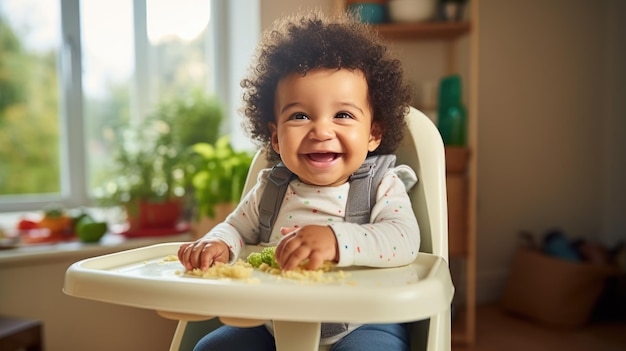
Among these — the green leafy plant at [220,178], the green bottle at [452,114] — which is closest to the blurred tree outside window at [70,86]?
the green leafy plant at [220,178]

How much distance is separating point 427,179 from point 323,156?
21cm

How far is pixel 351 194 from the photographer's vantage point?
950 mm

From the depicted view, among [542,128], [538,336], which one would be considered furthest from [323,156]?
[542,128]

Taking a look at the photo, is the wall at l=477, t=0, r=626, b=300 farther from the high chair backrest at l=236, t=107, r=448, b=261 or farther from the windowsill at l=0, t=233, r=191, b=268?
the high chair backrest at l=236, t=107, r=448, b=261

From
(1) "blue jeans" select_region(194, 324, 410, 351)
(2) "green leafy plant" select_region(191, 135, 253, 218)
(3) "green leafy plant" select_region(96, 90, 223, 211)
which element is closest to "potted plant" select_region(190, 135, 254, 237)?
(2) "green leafy plant" select_region(191, 135, 253, 218)

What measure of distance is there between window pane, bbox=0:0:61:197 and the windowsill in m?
0.42

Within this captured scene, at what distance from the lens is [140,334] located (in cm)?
197

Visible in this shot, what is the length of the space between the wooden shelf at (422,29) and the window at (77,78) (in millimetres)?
491

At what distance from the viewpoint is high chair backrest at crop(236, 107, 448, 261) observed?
97cm

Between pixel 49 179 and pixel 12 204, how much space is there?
0.15 metres

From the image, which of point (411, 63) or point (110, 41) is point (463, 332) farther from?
point (110, 41)

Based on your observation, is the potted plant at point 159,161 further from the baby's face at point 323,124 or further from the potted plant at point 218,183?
the baby's face at point 323,124

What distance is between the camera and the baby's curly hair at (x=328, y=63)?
918mm

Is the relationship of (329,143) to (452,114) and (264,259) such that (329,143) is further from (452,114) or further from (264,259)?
(452,114)
